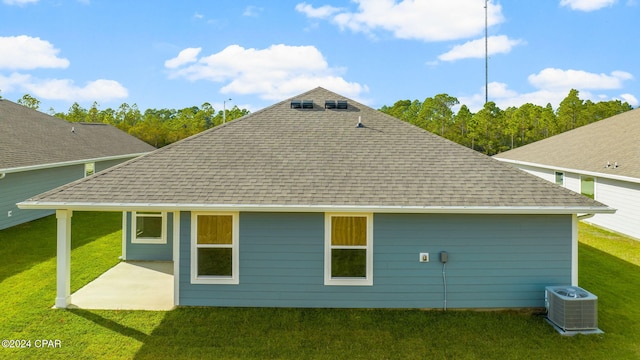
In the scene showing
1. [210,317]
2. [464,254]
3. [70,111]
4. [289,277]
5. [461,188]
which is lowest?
[210,317]

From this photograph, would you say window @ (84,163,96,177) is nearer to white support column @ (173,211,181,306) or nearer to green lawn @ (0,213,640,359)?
green lawn @ (0,213,640,359)

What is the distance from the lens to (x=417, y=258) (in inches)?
274

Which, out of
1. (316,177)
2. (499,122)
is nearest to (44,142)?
(316,177)

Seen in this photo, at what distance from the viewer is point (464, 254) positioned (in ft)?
22.9

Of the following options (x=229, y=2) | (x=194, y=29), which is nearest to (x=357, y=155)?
(x=229, y=2)

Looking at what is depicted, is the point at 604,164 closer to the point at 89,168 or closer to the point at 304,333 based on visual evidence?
the point at 304,333

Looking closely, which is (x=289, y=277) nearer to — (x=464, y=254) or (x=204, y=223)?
(x=204, y=223)

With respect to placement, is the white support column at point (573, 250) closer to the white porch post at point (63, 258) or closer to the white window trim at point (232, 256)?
the white window trim at point (232, 256)

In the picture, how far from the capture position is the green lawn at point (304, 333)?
5.51 m

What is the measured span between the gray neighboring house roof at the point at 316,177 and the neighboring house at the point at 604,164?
8358mm

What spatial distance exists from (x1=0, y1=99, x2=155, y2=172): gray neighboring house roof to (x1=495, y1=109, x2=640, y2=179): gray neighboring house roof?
72.9 ft

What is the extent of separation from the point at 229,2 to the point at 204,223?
1121 cm

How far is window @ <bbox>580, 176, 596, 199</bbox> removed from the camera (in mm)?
15484

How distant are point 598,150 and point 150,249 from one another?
18.6 meters
